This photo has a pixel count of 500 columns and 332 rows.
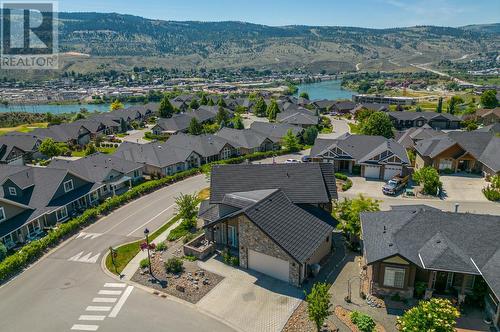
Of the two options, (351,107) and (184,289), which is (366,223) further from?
(351,107)

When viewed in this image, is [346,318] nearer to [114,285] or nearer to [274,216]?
[274,216]

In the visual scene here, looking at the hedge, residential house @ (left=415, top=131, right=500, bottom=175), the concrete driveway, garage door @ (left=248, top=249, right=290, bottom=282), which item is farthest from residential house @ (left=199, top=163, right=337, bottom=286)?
residential house @ (left=415, top=131, right=500, bottom=175)

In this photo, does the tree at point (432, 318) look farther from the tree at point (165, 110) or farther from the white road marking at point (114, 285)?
the tree at point (165, 110)

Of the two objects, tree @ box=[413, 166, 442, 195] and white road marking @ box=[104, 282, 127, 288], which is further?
tree @ box=[413, 166, 442, 195]

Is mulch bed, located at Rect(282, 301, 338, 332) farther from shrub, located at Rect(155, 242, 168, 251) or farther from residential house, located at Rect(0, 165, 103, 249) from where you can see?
residential house, located at Rect(0, 165, 103, 249)

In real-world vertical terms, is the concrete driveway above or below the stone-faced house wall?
above

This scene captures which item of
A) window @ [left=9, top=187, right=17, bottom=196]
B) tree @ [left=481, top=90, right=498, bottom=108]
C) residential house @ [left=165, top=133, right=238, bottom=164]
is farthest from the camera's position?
tree @ [left=481, top=90, right=498, bottom=108]

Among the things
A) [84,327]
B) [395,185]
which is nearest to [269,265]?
[84,327]

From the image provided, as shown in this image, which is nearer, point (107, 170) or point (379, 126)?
point (107, 170)

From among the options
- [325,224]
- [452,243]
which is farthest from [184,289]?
[452,243]
